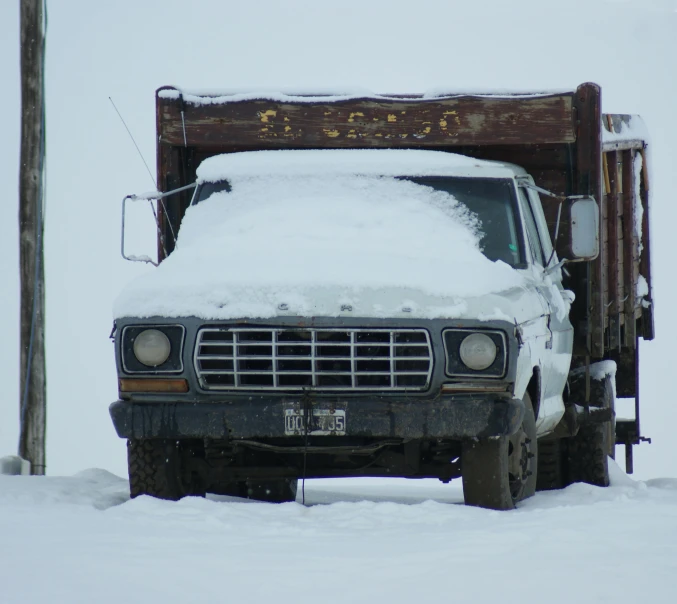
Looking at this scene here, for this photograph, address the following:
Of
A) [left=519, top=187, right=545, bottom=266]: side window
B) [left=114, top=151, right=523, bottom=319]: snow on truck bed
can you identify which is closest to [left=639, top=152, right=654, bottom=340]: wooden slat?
[left=519, top=187, right=545, bottom=266]: side window

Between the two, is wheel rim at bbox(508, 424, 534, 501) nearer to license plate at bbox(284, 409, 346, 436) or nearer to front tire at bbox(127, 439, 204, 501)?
license plate at bbox(284, 409, 346, 436)

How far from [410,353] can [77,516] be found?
179cm

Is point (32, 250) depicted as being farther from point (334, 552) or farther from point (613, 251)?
point (334, 552)

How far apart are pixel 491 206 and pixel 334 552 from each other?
9.94 ft

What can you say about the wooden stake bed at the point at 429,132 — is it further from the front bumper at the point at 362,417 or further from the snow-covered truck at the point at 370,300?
the front bumper at the point at 362,417

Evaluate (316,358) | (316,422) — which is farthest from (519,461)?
(316,358)

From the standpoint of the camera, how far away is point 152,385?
6.88 metres

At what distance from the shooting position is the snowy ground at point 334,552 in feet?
15.9

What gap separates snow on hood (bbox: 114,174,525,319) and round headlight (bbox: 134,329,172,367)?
0.37 ft

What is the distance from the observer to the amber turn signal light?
684 cm

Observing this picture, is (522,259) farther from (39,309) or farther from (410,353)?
(39,309)

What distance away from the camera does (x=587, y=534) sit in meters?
5.95

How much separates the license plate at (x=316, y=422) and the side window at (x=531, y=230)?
1.98 m

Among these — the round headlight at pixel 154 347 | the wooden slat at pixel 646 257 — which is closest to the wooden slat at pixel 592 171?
the wooden slat at pixel 646 257
